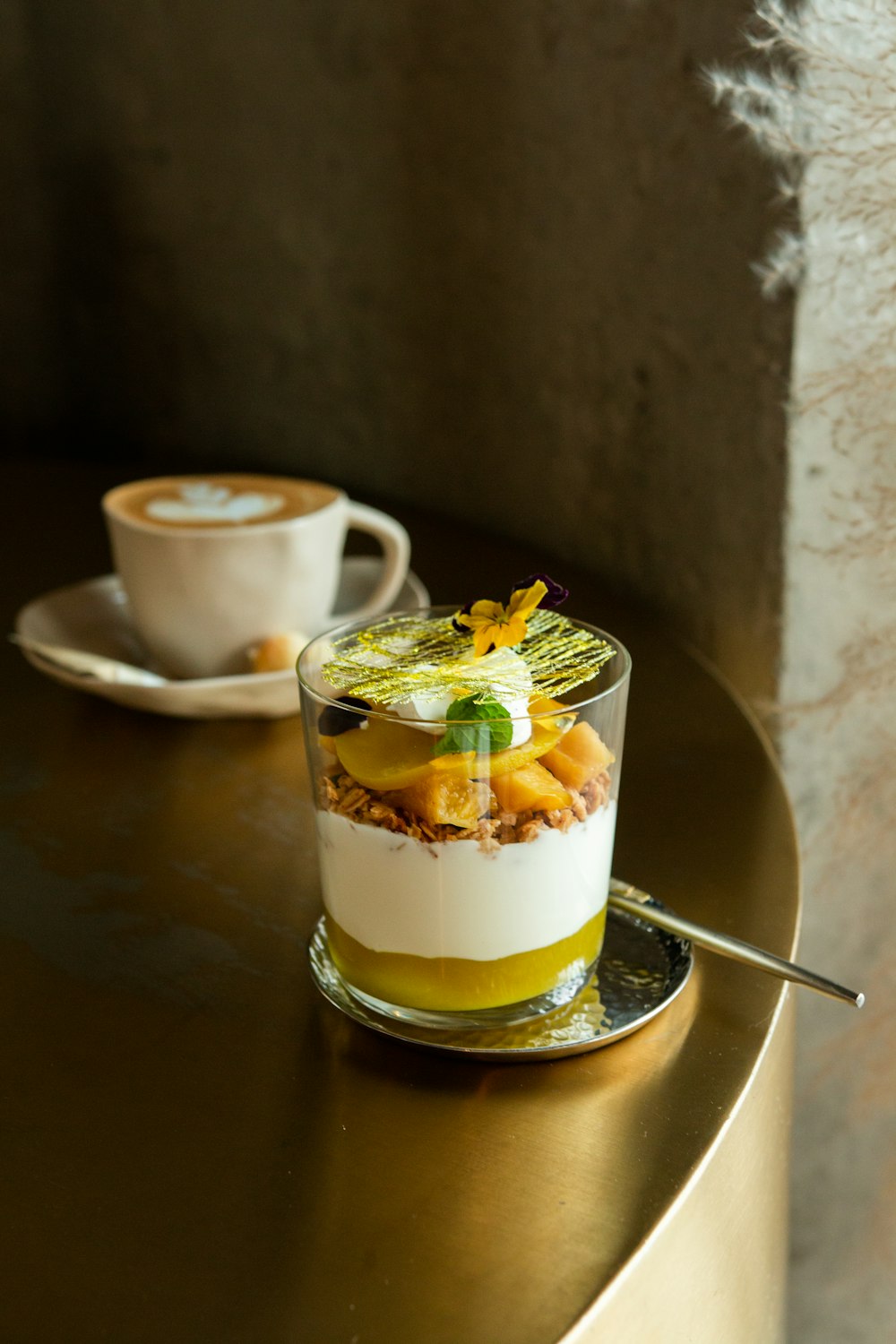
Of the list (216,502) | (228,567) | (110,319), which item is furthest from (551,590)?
(110,319)

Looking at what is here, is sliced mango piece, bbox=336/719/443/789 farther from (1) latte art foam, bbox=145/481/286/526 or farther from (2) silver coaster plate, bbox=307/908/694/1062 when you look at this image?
(1) latte art foam, bbox=145/481/286/526

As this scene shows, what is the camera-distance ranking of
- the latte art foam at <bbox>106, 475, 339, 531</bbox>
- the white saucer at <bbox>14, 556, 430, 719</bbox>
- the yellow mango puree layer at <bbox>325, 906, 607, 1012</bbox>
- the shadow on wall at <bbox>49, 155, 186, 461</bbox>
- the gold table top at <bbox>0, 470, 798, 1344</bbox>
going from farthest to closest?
the shadow on wall at <bbox>49, 155, 186, 461</bbox> → the latte art foam at <bbox>106, 475, 339, 531</bbox> → the white saucer at <bbox>14, 556, 430, 719</bbox> → the yellow mango puree layer at <bbox>325, 906, 607, 1012</bbox> → the gold table top at <bbox>0, 470, 798, 1344</bbox>

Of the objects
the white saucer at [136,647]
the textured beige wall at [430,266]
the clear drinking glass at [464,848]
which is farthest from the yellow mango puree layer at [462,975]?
the textured beige wall at [430,266]

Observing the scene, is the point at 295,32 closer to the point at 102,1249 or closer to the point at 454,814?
the point at 454,814

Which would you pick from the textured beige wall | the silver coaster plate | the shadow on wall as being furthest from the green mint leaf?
the shadow on wall

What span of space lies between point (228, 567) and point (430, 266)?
1.66ft

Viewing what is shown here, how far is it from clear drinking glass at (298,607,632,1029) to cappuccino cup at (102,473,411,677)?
0.35 metres

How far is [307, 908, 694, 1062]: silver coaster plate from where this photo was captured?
1.63ft

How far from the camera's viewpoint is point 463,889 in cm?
49

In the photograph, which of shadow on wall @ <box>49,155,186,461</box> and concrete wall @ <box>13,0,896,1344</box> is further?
shadow on wall @ <box>49,155,186,461</box>

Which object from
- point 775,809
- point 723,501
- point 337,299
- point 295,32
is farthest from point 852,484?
point 295,32

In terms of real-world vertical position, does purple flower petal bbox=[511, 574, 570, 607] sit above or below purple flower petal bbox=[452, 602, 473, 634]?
above

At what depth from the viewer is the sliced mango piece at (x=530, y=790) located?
18.8 inches

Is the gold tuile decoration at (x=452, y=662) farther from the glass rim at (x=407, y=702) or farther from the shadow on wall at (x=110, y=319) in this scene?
the shadow on wall at (x=110, y=319)
